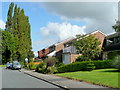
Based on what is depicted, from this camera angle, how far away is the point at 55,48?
214ft

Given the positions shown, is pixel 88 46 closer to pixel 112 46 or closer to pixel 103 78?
pixel 112 46

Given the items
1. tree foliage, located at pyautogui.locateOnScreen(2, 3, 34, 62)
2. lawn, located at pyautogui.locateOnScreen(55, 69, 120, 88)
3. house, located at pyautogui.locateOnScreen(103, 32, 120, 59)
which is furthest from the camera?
tree foliage, located at pyautogui.locateOnScreen(2, 3, 34, 62)

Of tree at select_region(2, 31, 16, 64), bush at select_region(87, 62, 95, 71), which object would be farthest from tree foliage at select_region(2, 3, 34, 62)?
bush at select_region(87, 62, 95, 71)

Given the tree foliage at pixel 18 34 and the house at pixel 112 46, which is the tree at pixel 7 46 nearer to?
the tree foliage at pixel 18 34

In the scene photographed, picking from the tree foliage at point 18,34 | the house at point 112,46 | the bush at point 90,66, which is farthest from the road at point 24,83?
the tree foliage at point 18,34

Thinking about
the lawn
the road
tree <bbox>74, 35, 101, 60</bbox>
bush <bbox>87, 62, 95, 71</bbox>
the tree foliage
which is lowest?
the road

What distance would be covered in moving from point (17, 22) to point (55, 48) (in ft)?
56.6

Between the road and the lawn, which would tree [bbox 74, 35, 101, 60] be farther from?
the road

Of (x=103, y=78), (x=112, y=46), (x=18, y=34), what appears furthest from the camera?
(x=18, y=34)

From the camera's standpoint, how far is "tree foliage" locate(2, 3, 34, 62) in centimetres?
7269

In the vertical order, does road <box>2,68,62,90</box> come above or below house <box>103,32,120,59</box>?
below

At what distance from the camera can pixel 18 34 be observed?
7350 centimetres

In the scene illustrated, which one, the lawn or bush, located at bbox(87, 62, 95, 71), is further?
bush, located at bbox(87, 62, 95, 71)

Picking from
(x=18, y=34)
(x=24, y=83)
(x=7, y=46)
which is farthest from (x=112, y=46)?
(x=7, y=46)
